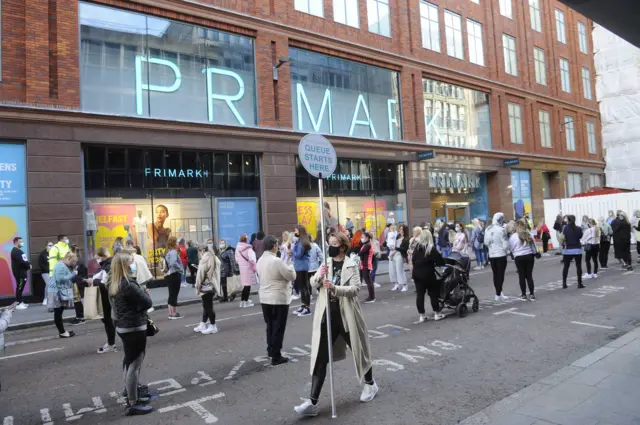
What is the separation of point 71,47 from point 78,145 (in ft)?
10.3

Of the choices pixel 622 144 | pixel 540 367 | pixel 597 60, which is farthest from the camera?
pixel 622 144

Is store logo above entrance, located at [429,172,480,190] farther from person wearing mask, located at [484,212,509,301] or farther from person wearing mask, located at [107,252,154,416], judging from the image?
person wearing mask, located at [107,252,154,416]

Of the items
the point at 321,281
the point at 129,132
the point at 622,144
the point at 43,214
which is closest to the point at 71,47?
the point at 129,132

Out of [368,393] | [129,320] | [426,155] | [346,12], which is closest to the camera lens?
[368,393]

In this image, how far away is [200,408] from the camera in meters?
4.94

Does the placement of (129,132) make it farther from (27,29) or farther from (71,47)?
(27,29)

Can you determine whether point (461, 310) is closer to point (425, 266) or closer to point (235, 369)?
point (425, 266)

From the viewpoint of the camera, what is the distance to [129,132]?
51.5 feet

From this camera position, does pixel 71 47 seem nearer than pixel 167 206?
Yes

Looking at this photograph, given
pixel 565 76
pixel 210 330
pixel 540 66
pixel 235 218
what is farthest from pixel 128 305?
pixel 565 76

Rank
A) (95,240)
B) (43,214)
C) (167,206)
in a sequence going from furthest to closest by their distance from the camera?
(167,206)
(95,240)
(43,214)

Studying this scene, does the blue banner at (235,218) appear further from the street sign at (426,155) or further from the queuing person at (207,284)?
the street sign at (426,155)

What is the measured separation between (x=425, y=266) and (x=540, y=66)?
1236 inches

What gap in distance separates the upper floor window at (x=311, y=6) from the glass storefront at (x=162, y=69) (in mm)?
3116
